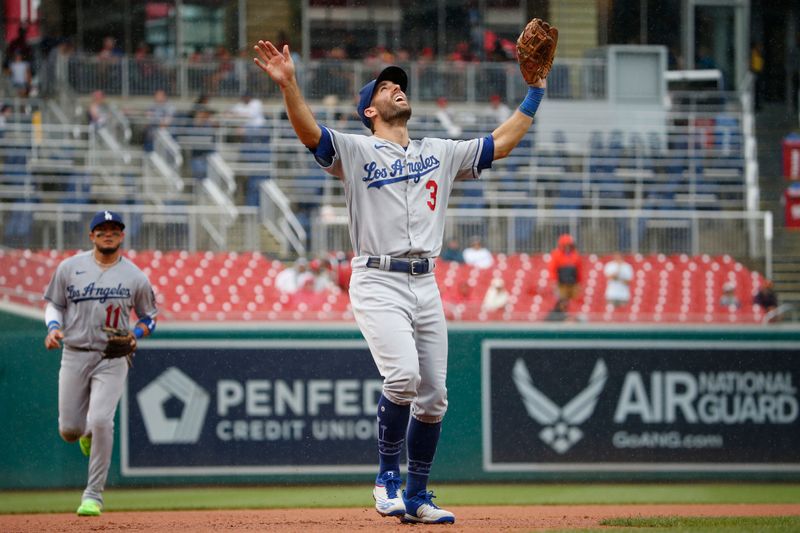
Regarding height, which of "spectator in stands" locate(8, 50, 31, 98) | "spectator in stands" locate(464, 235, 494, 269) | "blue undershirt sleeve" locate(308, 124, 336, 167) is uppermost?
"spectator in stands" locate(8, 50, 31, 98)

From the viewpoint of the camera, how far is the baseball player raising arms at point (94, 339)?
829 cm

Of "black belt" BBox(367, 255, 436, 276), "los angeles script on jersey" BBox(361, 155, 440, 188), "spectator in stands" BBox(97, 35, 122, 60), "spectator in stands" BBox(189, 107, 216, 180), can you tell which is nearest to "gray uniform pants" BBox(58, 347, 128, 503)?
"black belt" BBox(367, 255, 436, 276)

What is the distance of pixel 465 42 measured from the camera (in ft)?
74.1

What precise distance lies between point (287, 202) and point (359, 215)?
11374 millimetres

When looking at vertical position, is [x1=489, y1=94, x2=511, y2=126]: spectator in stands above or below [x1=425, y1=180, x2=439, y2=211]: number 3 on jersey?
above

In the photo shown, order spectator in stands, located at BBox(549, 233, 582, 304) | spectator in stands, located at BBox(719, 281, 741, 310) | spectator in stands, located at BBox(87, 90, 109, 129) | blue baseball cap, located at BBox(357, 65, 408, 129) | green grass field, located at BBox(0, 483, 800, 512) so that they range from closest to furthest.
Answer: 1. blue baseball cap, located at BBox(357, 65, 408, 129)
2. green grass field, located at BBox(0, 483, 800, 512)
3. spectator in stands, located at BBox(549, 233, 582, 304)
4. spectator in stands, located at BBox(719, 281, 741, 310)
5. spectator in stands, located at BBox(87, 90, 109, 129)

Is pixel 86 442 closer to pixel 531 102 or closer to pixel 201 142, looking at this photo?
pixel 531 102

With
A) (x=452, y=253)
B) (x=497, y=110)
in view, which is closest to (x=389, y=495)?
(x=452, y=253)

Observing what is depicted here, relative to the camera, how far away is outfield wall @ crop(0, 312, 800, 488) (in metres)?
11.1

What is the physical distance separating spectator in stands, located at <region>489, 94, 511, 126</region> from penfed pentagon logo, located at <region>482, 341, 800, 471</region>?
9.08 meters

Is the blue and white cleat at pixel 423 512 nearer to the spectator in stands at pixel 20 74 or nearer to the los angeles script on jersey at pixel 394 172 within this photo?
the los angeles script on jersey at pixel 394 172

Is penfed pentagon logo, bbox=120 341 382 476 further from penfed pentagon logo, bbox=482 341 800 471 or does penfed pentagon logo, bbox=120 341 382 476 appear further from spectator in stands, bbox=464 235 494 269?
spectator in stands, bbox=464 235 494 269

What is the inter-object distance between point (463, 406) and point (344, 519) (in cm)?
386

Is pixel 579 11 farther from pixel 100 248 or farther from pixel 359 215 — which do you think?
pixel 359 215
